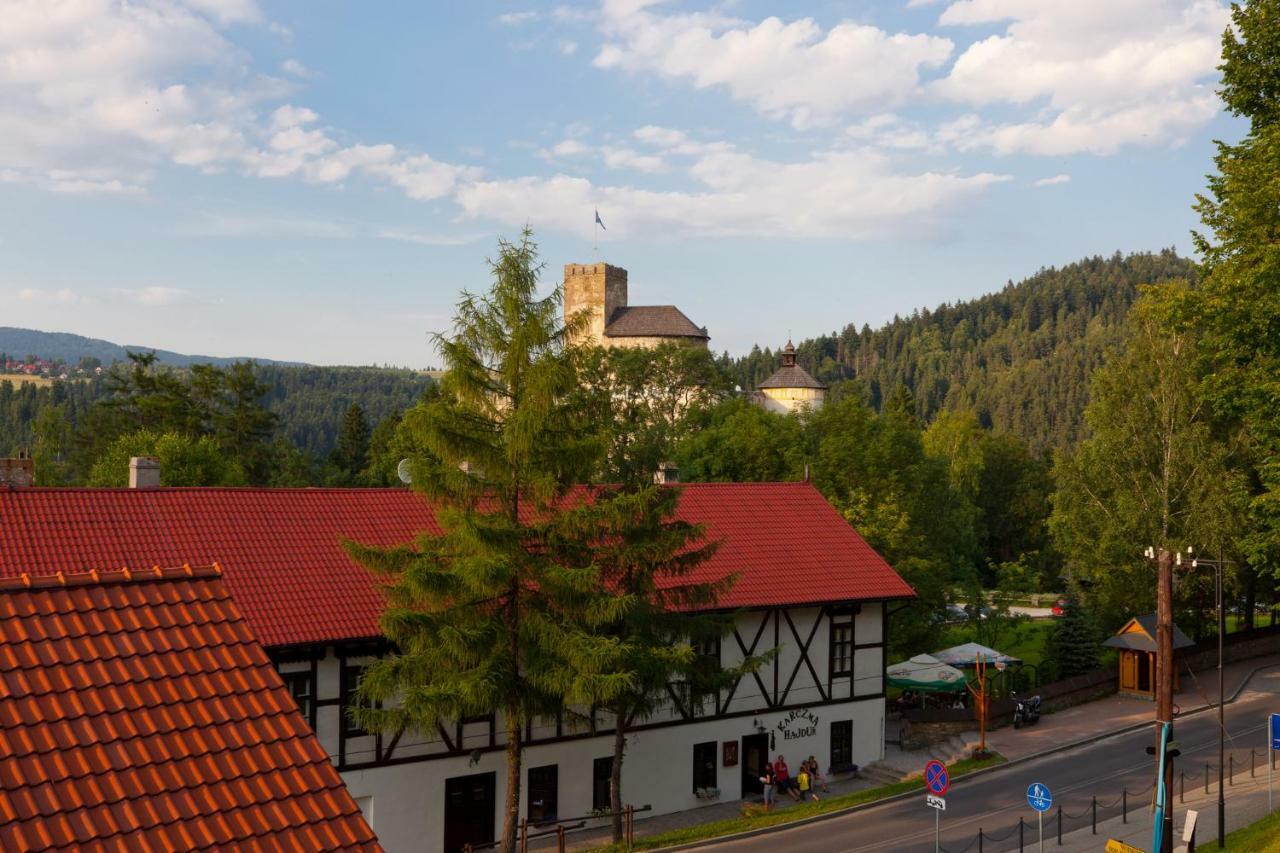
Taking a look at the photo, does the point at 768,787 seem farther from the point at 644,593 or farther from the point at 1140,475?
the point at 1140,475

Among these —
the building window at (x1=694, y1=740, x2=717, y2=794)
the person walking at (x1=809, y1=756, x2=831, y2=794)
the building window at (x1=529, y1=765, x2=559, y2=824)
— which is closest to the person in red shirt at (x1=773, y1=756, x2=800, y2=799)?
the person walking at (x1=809, y1=756, x2=831, y2=794)

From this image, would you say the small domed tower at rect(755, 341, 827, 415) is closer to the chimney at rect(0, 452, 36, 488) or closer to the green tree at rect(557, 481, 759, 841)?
the green tree at rect(557, 481, 759, 841)

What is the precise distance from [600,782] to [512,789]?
4427mm

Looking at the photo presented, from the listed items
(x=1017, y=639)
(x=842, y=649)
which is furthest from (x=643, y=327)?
(x=842, y=649)

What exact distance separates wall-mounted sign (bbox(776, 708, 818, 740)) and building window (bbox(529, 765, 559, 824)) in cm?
602

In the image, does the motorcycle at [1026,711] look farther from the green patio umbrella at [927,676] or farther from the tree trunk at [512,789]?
the tree trunk at [512,789]

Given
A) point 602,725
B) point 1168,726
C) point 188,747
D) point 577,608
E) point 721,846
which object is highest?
point 188,747

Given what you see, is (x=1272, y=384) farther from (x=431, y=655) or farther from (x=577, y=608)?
(x=431, y=655)

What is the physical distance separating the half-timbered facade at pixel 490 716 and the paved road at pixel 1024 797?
10.1 ft

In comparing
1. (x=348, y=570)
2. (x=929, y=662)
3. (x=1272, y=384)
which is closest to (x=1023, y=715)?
(x=929, y=662)

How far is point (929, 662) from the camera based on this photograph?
3228 centimetres

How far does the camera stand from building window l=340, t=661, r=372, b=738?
20828 millimetres

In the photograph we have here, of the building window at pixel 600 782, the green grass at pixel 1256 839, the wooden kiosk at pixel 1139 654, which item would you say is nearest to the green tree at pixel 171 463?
the building window at pixel 600 782

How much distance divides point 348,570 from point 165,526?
3.56 metres
